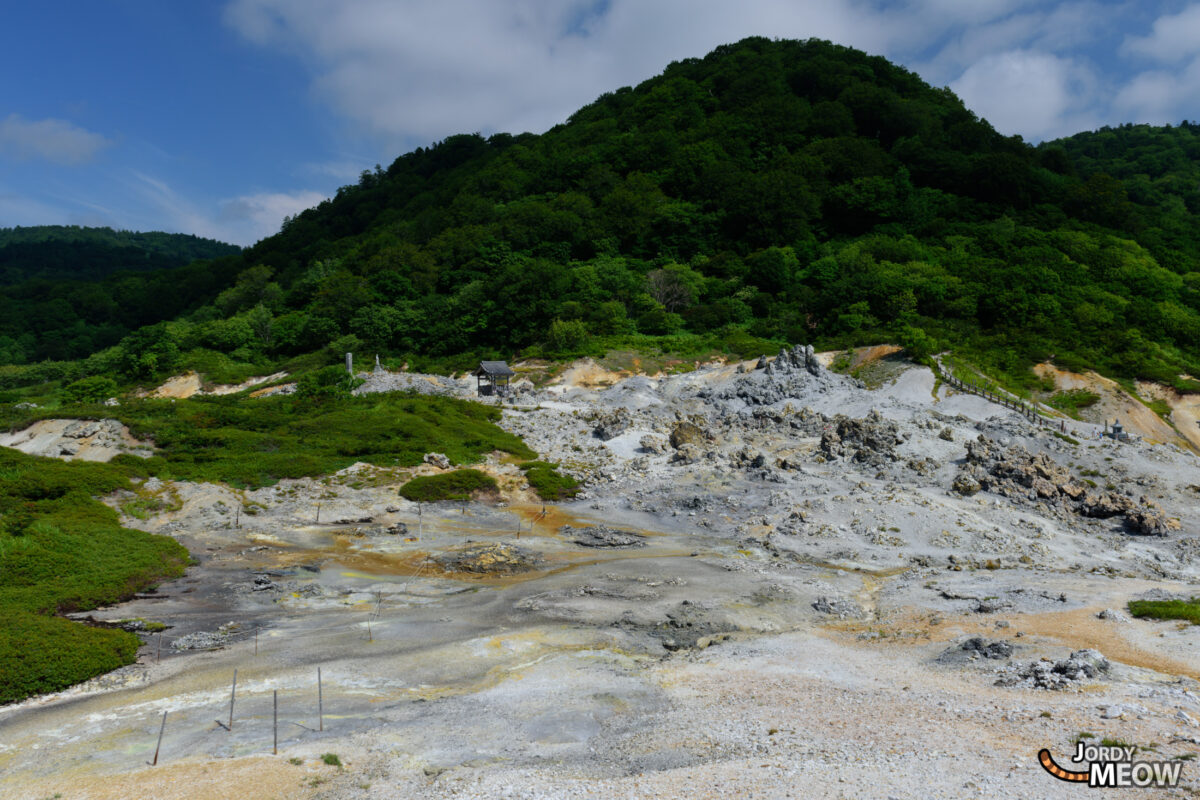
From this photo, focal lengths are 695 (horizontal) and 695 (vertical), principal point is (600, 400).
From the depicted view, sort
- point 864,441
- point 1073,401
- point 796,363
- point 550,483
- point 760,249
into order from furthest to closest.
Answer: point 760,249 → point 796,363 → point 1073,401 → point 864,441 → point 550,483

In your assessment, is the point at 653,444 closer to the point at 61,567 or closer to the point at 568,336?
the point at 568,336

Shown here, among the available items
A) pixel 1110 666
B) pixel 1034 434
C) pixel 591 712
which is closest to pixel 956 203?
pixel 1034 434

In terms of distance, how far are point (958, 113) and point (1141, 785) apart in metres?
131

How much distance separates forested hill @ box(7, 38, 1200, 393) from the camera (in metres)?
67.6

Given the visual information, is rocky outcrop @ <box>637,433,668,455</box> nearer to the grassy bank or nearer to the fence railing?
the grassy bank

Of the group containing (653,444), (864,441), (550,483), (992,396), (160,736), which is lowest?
(160,736)

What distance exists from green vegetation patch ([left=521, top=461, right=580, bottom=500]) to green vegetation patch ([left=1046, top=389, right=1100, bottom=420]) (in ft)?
123

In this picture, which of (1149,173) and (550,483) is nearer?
(550,483)

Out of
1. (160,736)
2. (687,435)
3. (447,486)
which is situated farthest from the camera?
(687,435)

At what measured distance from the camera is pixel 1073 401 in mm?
52031

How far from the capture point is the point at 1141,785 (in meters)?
11.3

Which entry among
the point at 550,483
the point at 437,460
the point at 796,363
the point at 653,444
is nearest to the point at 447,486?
the point at 437,460

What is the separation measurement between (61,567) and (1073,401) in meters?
60.8

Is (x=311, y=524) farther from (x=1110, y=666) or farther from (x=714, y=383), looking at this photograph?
(x=714, y=383)
